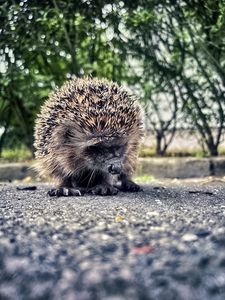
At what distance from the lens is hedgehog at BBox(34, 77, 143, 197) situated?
4.46m

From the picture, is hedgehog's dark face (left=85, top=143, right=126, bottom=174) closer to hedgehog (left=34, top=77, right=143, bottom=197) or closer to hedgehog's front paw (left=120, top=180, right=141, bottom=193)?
hedgehog (left=34, top=77, right=143, bottom=197)

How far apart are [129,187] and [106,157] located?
68cm

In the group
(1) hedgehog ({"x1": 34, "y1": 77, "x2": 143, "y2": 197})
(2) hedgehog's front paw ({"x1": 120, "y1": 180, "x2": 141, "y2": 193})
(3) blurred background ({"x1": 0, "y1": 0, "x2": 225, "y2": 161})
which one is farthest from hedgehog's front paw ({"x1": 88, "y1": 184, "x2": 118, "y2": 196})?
(3) blurred background ({"x1": 0, "y1": 0, "x2": 225, "y2": 161})

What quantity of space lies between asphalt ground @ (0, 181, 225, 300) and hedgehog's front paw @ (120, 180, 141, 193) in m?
1.60

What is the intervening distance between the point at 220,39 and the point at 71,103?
281 centimetres

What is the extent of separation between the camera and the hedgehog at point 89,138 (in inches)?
175

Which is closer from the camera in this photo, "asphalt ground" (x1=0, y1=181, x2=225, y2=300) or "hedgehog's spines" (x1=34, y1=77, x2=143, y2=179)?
"asphalt ground" (x1=0, y1=181, x2=225, y2=300)

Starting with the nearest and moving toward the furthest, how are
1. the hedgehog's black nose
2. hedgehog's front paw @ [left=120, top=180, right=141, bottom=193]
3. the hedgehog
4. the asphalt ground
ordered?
the asphalt ground → the hedgehog's black nose → the hedgehog → hedgehog's front paw @ [left=120, top=180, right=141, bottom=193]

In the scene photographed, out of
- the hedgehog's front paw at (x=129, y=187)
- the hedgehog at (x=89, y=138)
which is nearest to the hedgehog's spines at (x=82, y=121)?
the hedgehog at (x=89, y=138)

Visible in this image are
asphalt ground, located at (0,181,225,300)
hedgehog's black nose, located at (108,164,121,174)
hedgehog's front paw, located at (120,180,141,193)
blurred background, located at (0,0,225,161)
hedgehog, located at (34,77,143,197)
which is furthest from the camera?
blurred background, located at (0,0,225,161)

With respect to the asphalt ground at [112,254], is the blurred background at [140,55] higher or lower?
higher

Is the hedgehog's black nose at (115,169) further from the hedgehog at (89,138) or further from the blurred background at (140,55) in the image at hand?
the blurred background at (140,55)

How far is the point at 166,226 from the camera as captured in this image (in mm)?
2664

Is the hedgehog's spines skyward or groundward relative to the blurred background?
groundward
